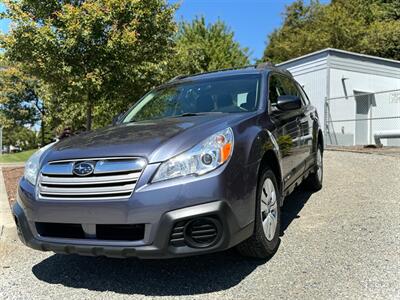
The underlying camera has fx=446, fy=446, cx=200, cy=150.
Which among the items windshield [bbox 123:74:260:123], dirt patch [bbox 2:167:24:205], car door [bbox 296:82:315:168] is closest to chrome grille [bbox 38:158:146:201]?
windshield [bbox 123:74:260:123]

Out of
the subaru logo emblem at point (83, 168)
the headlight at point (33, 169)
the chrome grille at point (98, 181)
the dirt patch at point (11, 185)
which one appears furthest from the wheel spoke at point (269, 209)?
the dirt patch at point (11, 185)

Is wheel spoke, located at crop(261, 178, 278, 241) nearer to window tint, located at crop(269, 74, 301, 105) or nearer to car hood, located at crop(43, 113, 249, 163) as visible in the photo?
car hood, located at crop(43, 113, 249, 163)

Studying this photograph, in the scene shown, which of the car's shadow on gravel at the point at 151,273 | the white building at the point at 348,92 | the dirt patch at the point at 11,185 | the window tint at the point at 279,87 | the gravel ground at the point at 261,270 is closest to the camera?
the gravel ground at the point at 261,270

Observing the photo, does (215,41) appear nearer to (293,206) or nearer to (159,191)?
(293,206)

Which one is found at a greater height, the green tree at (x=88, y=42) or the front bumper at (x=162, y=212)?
the green tree at (x=88, y=42)

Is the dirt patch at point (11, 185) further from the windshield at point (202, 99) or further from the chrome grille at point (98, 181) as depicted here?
the chrome grille at point (98, 181)

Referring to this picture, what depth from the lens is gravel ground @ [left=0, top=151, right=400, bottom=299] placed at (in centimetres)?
347

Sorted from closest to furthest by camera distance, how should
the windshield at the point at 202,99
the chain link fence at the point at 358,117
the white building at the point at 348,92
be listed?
the windshield at the point at 202,99, the white building at the point at 348,92, the chain link fence at the point at 358,117

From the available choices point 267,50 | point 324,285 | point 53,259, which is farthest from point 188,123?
point 267,50

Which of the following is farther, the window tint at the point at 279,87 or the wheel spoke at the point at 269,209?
the window tint at the point at 279,87

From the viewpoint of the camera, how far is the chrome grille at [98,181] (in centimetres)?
322

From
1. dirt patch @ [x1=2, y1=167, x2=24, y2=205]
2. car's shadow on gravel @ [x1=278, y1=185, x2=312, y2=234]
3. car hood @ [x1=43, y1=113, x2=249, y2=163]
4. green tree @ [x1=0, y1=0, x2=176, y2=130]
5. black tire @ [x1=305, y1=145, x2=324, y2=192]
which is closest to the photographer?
car hood @ [x1=43, y1=113, x2=249, y2=163]

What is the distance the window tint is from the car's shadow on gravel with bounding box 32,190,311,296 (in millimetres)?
1754

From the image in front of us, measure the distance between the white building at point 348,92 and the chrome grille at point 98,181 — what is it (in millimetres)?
14085
